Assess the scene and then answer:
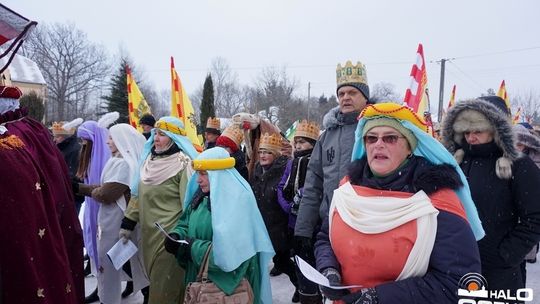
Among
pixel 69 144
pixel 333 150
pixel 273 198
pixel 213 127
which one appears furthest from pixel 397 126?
pixel 213 127

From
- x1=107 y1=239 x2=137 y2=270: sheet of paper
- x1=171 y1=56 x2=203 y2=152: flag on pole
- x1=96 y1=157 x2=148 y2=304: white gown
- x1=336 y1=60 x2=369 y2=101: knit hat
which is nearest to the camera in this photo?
x1=336 y1=60 x2=369 y2=101: knit hat

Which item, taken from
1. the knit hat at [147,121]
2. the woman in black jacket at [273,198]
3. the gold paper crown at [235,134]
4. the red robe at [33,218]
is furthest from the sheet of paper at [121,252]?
the knit hat at [147,121]

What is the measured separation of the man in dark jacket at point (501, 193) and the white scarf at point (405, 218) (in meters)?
1.43

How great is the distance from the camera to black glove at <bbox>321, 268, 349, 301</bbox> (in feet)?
6.70

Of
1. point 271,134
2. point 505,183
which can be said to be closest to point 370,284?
point 505,183

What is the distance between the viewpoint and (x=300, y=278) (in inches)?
167

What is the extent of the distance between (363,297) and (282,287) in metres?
4.00

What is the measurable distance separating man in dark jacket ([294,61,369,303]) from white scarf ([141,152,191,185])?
1.41 metres

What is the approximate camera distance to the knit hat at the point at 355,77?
11.3 feet

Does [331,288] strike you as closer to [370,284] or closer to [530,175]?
[370,284]

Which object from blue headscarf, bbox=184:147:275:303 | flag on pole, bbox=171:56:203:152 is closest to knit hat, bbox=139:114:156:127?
flag on pole, bbox=171:56:203:152

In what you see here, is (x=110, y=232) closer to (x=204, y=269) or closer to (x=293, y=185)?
(x=204, y=269)

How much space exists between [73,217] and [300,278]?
2581 millimetres

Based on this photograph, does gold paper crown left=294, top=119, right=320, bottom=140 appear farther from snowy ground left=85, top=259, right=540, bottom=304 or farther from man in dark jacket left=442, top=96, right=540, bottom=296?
man in dark jacket left=442, top=96, right=540, bottom=296
